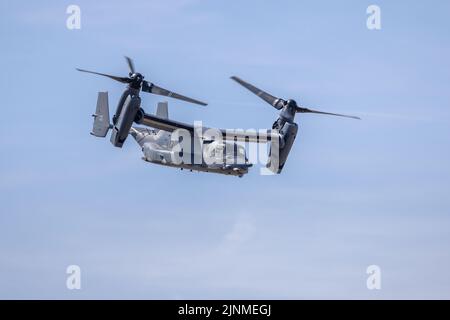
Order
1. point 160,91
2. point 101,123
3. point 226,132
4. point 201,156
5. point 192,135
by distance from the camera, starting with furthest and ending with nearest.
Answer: point 192,135 → point 201,156 → point 101,123 → point 226,132 → point 160,91

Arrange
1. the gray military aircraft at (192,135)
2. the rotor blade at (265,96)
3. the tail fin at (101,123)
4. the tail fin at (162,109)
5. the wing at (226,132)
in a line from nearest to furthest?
the gray military aircraft at (192,135)
the wing at (226,132)
the rotor blade at (265,96)
the tail fin at (101,123)
the tail fin at (162,109)

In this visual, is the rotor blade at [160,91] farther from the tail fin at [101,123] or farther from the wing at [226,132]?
the tail fin at [101,123]

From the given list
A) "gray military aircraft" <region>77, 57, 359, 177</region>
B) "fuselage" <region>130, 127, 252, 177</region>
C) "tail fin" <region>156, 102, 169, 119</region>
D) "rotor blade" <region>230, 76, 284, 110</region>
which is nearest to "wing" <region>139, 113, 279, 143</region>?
"gray military aircraft" <region>77, 57, 359, 177</region>

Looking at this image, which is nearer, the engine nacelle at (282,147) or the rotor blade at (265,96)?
the engine nacelle at (282,147)

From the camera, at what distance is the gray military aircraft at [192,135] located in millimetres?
67125

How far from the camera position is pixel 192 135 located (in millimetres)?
75312

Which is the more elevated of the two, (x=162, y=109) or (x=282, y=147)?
(x=162, y=109)

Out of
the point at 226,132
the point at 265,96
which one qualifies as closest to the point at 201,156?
the point at 226,132

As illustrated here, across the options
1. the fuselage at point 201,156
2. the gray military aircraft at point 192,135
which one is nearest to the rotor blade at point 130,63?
the gray military aircraft at point 192,135

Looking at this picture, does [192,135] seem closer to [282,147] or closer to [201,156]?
[201,156]
